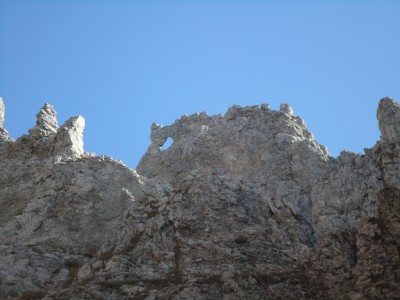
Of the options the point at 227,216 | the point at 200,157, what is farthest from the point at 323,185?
the point at 227,216

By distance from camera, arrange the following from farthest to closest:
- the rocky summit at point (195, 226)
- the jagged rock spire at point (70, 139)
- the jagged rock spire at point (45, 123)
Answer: the jagged rock spire at point (45, 123)
the jagged rock spire at point (70, 139)
the rocky summit at point (195, 226)

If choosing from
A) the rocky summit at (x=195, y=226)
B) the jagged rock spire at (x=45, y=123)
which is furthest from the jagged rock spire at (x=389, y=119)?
the jagged rock spire at (x=45, y=123)

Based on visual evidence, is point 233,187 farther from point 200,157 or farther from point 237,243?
point 200,157

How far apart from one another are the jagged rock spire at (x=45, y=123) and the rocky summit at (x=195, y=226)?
11.8 inches

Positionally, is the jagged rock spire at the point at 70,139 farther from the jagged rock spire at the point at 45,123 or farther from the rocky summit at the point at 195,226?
the jagged rock spire at the point at 45,123

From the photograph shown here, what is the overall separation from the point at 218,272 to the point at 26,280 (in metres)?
15.0

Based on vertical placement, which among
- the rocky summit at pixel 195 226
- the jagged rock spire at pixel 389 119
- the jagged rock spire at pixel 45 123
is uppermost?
the jagged rock spire at pixel 45 123

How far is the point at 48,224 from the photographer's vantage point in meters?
47.7

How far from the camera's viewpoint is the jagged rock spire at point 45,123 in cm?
6506

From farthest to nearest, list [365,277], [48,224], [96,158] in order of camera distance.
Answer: [96,158]
[48,224]
[365,277]

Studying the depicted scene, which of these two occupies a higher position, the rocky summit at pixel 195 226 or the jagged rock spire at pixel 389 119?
the jagged rock spire at pixel 389 119

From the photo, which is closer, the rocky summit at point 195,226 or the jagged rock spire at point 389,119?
the rocky summit at point 195,226

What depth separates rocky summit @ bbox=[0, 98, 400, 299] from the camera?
30359 mm

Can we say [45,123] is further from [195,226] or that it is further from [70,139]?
[195,226]
